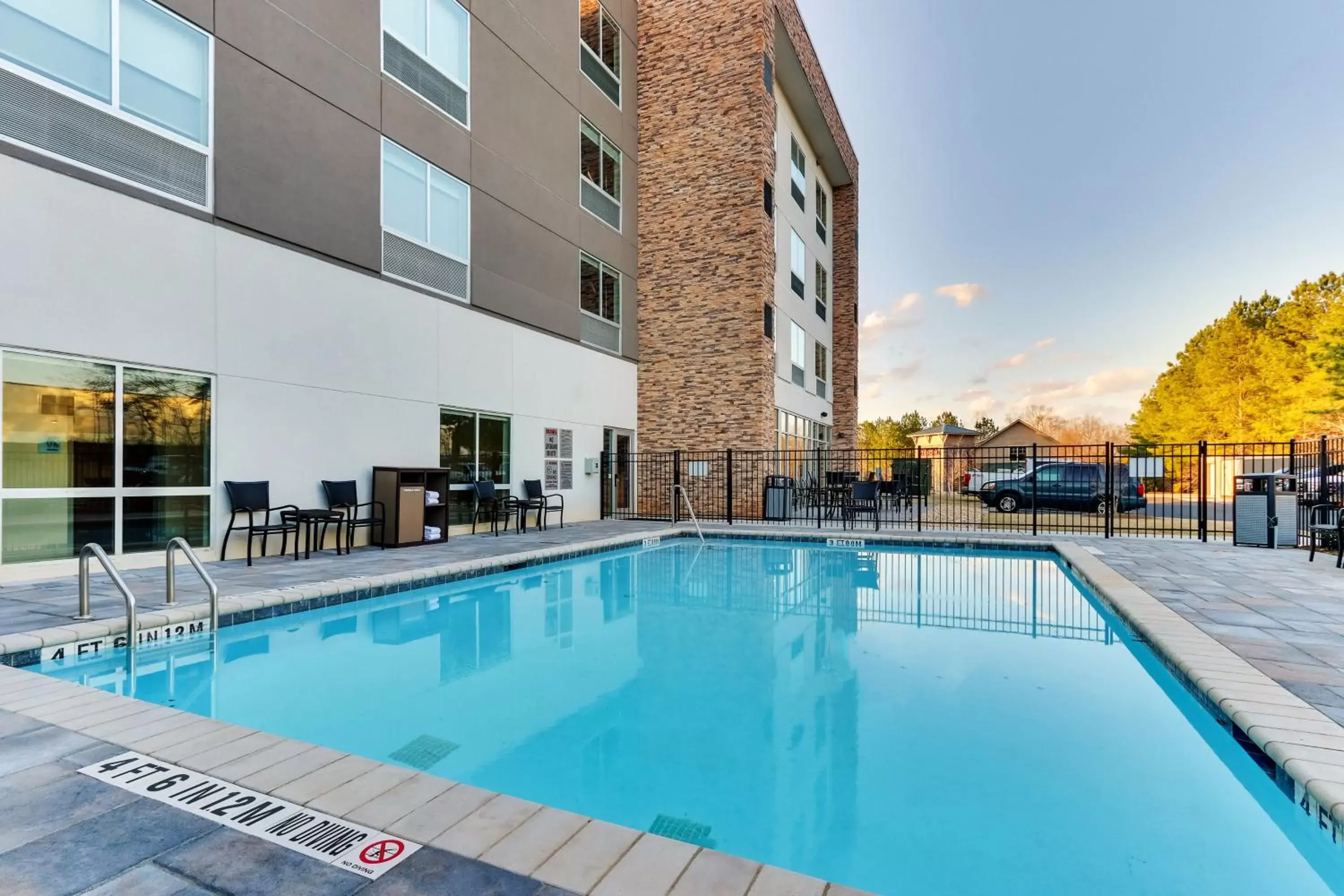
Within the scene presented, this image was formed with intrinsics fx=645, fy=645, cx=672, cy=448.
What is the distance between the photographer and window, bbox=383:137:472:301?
9539mm

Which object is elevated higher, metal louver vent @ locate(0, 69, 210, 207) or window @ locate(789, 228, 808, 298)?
window @ locate(789, 228, 808, 298)

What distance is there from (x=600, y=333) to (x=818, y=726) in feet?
39.6

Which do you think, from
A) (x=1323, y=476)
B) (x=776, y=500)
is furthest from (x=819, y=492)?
(x=1323, y=476)

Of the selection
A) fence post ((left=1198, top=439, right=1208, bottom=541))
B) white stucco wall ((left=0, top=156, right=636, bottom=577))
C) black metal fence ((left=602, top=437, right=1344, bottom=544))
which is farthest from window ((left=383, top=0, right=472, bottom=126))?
fence post ((left=1198, top=439, right=1208, bottom=541))

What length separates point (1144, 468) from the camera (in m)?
10.5

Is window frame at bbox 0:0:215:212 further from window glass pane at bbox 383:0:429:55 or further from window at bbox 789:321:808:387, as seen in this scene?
window at bbox 789:321:808:387

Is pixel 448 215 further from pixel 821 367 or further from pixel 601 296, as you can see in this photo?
pixel 821 367

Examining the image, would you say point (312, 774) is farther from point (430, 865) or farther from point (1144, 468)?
point (1144, 468)

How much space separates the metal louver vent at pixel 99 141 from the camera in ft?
19.2

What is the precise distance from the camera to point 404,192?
975 cm

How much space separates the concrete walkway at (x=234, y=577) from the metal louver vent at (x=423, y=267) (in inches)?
159

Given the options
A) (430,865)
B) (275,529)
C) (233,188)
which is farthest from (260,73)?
(430,865)

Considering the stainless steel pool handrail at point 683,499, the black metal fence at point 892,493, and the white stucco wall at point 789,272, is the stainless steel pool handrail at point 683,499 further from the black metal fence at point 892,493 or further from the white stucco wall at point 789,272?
the white stucco wall at point 789,272

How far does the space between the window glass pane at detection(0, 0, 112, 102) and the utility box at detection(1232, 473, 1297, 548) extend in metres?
14.8
